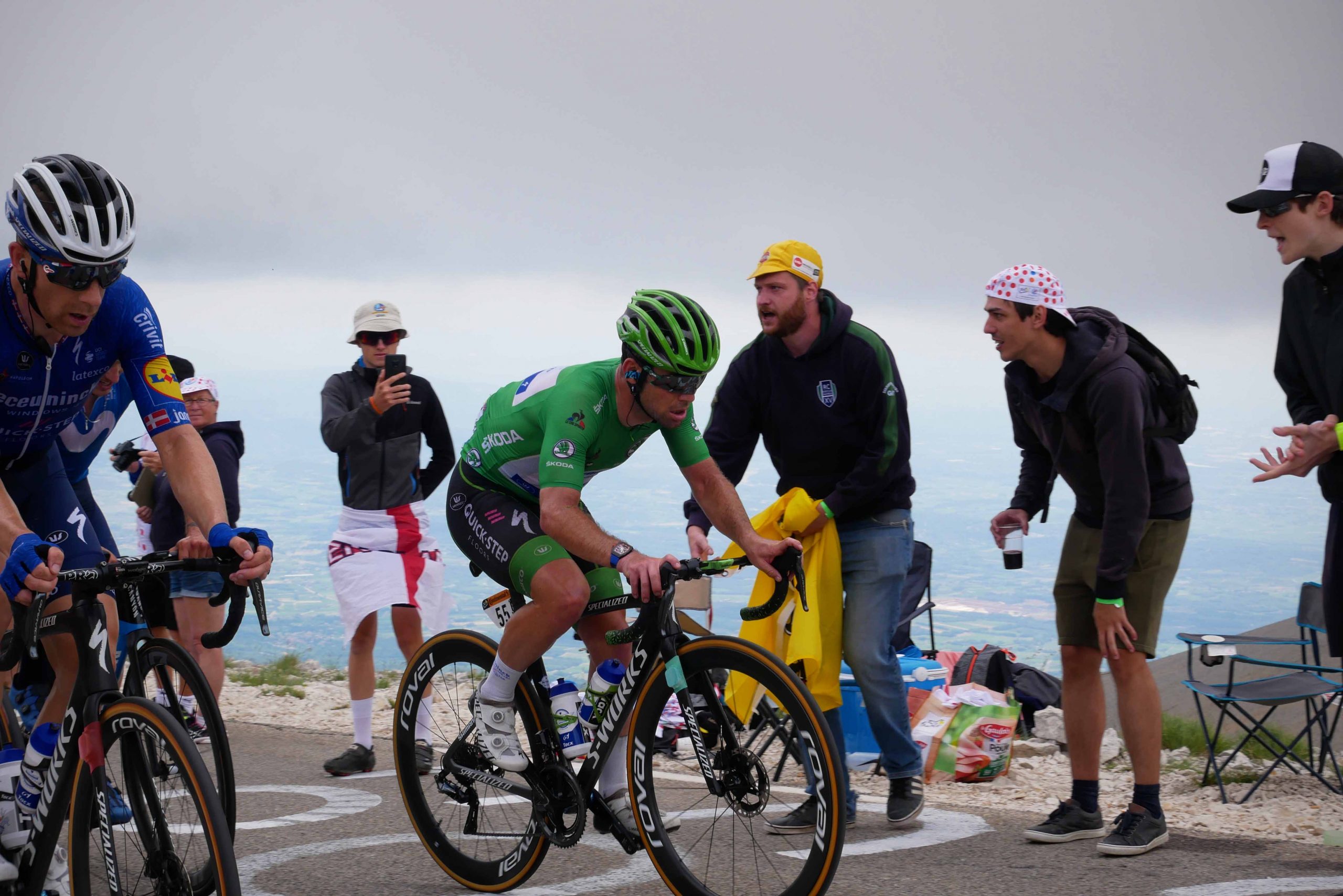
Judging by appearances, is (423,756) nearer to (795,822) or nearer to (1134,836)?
(795,822)

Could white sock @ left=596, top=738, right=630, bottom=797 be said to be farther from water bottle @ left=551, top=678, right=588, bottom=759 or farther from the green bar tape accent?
the green bar tape accent

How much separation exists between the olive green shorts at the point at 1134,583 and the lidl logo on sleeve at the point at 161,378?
136 inches

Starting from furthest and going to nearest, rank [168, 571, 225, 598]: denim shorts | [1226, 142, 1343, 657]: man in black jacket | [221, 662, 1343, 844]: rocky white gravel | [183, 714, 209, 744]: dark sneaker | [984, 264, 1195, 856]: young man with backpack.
A: [168, 571, 225, 598]: denim shorts → [183, 714, 209, 744]: dark sneaker → [221, 662, 1343, 844]: rocky white gravel → [984, 264, 1195, 856]: young man with backpack → [1226, 142, 1343, 657]: man in black jacket

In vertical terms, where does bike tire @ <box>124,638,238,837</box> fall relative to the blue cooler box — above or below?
above

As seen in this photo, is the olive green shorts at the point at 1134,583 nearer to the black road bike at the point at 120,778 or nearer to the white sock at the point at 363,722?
the black road bike at the point at 120,778

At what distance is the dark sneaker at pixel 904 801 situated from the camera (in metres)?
5.28

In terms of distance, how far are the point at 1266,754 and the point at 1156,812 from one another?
3028 millimetres

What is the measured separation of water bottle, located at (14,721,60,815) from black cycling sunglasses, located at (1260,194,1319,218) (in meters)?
4.14

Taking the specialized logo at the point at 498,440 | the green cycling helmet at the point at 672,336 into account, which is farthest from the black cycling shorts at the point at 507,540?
the green cycling helmet at the point at 672,336

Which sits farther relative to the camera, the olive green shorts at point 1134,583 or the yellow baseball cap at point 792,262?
the yellow baseball cap at point 792,262

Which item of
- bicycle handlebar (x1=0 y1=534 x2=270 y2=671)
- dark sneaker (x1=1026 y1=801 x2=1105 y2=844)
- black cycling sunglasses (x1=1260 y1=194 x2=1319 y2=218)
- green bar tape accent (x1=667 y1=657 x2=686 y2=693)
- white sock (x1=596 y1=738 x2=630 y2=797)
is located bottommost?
dark sneaker (x1=1026 y1=801 x2=1105 y2=844)

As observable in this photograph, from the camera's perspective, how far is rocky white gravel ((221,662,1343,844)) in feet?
18.1

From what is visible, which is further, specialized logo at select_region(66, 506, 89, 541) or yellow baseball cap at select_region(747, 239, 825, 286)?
yellow baseball cap at select_region(747, 239, 825, 286)

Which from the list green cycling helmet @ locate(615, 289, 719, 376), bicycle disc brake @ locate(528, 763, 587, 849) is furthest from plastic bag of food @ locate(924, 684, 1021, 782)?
green cycling helmet @ locate(615, 289, 719, 376)
